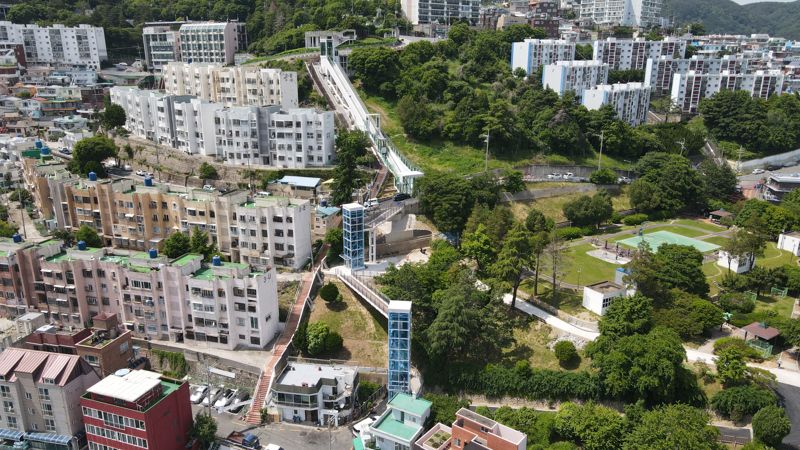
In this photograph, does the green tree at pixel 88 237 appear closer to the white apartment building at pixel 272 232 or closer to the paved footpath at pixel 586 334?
the white apartment building at pixel 272 232

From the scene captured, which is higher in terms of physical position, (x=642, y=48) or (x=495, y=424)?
(x=642, y=48)

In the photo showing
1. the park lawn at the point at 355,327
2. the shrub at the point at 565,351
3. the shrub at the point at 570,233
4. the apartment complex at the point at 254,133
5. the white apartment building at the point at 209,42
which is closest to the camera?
the shrub at the point at 565,351

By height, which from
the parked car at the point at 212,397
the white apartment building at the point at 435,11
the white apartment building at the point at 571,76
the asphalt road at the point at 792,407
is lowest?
the parked car at the point at 212,397

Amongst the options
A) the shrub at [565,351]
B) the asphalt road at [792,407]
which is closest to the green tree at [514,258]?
the shrub at [565,351]

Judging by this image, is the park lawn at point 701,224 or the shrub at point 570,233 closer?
the shrub at point 570,233

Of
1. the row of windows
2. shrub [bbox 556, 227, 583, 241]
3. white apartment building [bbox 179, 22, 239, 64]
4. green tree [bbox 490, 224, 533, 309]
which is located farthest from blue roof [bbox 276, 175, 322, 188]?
white apartment building [bbox 179, 22, 239, 64]

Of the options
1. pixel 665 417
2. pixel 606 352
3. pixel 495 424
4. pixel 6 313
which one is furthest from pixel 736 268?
pixel 6 313

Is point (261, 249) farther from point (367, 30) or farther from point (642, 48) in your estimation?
point (642, 48)
